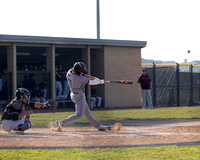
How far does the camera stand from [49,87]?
70.7ft

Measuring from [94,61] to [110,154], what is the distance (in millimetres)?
17725

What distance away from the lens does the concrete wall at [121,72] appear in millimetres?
22812

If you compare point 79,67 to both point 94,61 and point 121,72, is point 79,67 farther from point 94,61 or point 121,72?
point 94,61

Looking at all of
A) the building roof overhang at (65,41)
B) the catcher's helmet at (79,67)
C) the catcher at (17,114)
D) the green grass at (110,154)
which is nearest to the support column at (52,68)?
the building roof overhang at (65,41)

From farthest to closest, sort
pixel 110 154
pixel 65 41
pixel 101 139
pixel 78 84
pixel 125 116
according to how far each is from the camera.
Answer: pixel 65 41, pixel 125 116, pixel 78 84, pixel 101 139, pixel 110 154

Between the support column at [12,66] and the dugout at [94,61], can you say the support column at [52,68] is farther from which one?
the support column at [12,66]

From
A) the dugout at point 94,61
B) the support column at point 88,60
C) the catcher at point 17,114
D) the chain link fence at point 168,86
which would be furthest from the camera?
the chain link fence at point 168,86

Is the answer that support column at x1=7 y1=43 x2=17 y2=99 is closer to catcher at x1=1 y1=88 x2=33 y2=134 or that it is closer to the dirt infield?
the dirt infield

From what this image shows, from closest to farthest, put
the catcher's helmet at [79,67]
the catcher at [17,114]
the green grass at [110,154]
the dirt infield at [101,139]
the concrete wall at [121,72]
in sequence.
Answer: the green grass at [110,154]
the dirt infield at [101,139]
the catcher at [17,114]
the catcher's helmet at [79,67]
the concrete wall at [121,72]

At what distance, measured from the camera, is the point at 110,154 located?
619 cm

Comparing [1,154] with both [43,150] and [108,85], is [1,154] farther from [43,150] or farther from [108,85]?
[108,85]

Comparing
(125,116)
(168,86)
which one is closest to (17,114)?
(125,116)

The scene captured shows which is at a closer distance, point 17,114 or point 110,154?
point 110,154

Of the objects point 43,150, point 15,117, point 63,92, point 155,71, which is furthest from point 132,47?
point 43,150
